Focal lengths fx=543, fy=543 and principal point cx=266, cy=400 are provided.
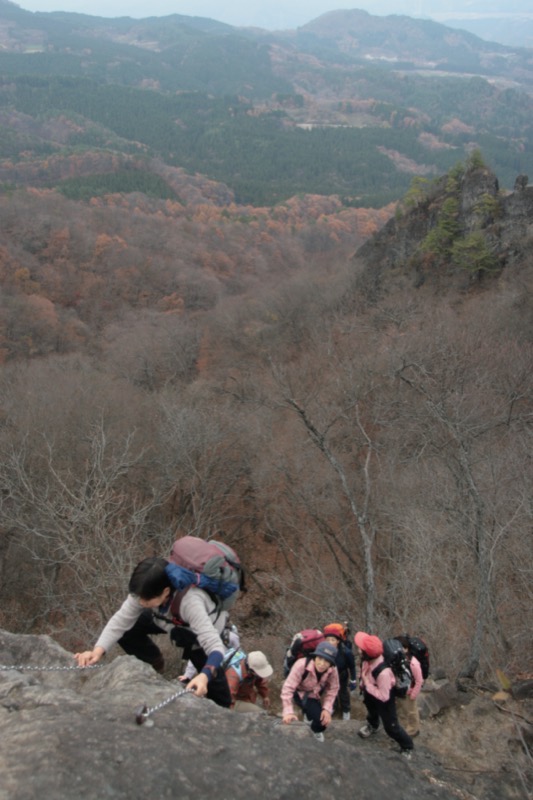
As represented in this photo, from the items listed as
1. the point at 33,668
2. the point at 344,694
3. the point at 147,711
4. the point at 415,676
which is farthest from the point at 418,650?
the point at 33,668

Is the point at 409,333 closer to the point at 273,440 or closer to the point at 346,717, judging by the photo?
the point at 273,440

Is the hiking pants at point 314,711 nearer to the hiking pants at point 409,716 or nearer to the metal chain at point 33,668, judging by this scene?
the hiking pants at point 409,716

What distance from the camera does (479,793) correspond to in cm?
453

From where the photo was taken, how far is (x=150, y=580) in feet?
12.9

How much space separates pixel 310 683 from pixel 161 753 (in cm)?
203

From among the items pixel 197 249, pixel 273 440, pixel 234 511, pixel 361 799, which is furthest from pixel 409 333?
pixel 197 249

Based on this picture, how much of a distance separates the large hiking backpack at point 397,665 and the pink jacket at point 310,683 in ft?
1.35

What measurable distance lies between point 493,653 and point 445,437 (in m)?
7.91

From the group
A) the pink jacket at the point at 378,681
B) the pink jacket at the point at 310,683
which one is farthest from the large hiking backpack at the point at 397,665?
the pink jacket at the point at 310,683

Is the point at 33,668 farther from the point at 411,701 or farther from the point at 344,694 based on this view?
the point at 411,701

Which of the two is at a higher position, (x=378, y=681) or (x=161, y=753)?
(x=161, y=753)

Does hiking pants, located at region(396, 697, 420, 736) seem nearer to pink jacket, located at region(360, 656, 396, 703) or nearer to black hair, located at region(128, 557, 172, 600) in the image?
pink jacket, located at region(360, 656, 396, 703)

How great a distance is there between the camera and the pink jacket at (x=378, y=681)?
484 centimetres

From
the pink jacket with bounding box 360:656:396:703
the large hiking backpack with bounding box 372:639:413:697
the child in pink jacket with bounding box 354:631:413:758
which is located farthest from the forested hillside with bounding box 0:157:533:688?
the pink jacket with bounding box 360:656:396:703
